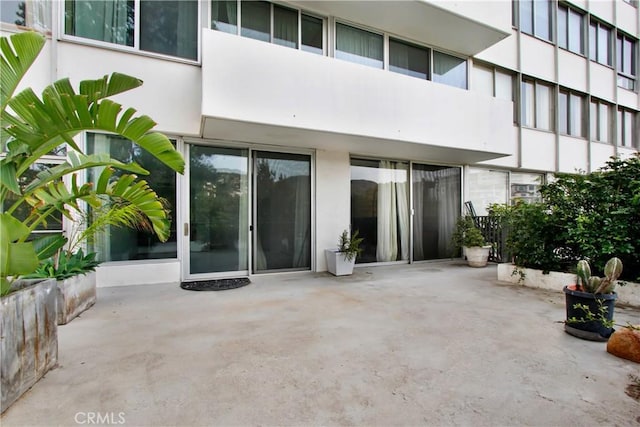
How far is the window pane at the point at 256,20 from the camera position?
5371mm

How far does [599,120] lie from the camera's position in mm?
10250

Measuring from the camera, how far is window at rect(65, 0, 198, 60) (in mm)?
4609

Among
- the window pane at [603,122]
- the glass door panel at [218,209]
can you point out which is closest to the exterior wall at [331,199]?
the glass door panel at [218,209]

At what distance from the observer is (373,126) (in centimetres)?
516

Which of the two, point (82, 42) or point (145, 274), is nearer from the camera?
point (82, 42)

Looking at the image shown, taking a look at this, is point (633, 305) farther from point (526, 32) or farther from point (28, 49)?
point (526, 32)

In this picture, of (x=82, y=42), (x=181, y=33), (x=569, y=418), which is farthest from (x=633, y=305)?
(x=82, y=42)

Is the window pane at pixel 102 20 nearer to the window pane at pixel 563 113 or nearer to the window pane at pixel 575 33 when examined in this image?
the window pane at pixel 563 113

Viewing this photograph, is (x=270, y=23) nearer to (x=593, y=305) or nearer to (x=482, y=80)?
(x=482, y=80)

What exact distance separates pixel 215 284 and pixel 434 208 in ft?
17.7

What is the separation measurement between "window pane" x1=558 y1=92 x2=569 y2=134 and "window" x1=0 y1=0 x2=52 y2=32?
12.5m

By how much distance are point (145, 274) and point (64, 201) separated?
8.99ft

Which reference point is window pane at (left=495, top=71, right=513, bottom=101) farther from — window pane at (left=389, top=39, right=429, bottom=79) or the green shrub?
the green shrub

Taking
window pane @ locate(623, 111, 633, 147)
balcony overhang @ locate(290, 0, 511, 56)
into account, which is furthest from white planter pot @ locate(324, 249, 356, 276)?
window pane @ locate(623, 111, 633, 147)
